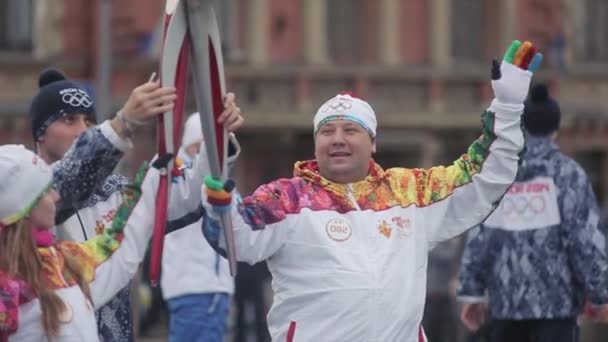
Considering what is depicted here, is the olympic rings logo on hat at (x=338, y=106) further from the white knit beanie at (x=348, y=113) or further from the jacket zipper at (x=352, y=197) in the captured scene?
the jacket zipper at (x=352, y=197)

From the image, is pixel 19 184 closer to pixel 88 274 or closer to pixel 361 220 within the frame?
pixel 88 274

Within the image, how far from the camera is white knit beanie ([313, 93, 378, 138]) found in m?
6.68

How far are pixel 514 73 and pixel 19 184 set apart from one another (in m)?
2.07

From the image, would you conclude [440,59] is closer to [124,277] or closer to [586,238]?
[586,238]

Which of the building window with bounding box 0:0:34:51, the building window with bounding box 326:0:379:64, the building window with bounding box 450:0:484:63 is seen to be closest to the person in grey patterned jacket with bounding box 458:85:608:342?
the building window with bounding box 0:0:34:51

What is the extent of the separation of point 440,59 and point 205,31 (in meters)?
22.6

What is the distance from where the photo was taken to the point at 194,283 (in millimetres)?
10625

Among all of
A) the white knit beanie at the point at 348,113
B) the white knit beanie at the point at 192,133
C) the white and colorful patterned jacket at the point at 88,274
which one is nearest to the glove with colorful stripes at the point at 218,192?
the white and colorful patterned jacket at the point at 88,274

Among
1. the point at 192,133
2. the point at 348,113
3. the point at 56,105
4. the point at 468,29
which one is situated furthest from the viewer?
the point at 468,29

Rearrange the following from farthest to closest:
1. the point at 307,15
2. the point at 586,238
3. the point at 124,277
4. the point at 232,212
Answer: the point at 307,15 → the point at 586,238 → the point at 232,212 → the point at 124,277

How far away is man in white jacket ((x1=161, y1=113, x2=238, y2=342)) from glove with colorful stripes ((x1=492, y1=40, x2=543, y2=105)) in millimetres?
4206

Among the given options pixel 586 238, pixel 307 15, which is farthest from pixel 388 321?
pixel 307 15

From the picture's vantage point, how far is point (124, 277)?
5730 mm

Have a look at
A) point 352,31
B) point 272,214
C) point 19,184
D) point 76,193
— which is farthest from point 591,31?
point 19,184
